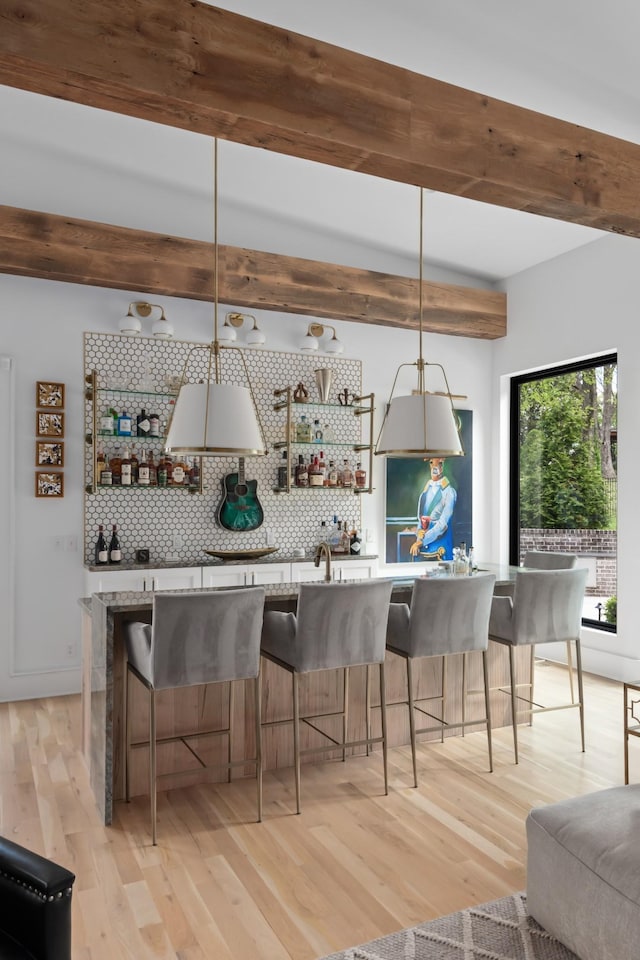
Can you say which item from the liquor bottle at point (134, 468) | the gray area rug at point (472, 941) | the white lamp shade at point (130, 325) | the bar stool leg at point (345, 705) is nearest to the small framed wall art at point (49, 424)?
the liquor bottle at point (134, 468)

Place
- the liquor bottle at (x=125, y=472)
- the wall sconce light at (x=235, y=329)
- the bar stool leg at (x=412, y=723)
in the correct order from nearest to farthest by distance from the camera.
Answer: the bar stool leg at (x=412, y=723) < the liquor bottle at (x=125, y=472) < the wall sconce light at (x=235, y=329)

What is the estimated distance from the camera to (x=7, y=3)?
2289 mm

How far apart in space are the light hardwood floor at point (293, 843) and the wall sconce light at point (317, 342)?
123 inches

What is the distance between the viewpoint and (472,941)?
221 centimetres

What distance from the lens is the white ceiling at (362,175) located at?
3.13 metres

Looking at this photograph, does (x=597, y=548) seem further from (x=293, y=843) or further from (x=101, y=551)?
(x=101, y=551)

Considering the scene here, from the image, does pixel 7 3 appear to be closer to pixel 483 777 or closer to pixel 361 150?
pixel 361 150

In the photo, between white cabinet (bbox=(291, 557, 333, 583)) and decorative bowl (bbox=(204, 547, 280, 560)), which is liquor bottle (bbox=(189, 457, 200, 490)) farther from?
white cabinet (bbox=(291, 557, 333, 583))

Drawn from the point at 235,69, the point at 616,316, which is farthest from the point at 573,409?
the point at 235,69

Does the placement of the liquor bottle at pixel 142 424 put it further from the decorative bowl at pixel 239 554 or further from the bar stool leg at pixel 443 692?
the bar stool leg at pixel 443 692

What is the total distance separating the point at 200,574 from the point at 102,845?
92.0 inches

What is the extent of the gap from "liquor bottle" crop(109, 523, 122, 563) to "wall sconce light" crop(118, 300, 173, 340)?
1415mm

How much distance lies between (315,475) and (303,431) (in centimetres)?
37

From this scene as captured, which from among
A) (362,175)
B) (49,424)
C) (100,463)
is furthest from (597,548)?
(49,424)
